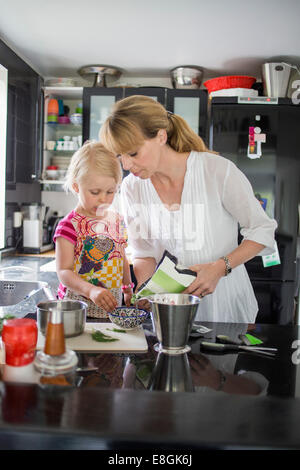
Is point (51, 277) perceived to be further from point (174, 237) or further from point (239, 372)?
point (239, 372)

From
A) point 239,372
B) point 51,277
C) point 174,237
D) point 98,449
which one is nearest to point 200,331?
point 239,372

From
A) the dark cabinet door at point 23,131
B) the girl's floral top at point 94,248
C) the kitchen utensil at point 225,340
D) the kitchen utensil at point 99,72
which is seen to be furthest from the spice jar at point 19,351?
the kitchen utensil at point 99,72

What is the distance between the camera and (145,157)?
1405 mm

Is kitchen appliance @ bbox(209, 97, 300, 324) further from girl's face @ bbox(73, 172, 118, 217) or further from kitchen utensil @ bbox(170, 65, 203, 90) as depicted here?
girl's face @ bbox(73, 172, 118, 217)

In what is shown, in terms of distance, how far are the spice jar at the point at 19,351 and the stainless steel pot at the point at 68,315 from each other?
0.80ft

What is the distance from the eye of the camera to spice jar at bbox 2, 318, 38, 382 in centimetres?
73

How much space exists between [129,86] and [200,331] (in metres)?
2.82

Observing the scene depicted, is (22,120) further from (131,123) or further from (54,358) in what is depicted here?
(54,358)

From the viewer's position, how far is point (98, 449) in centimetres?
Result: 59

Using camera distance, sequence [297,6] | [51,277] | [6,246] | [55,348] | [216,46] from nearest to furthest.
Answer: [55,348] → [297,6] → [51,277] → [216,46] → [6,246]

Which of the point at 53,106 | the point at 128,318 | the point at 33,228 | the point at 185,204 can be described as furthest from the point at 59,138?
the point at 128,318

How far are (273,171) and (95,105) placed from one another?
5.04 feet

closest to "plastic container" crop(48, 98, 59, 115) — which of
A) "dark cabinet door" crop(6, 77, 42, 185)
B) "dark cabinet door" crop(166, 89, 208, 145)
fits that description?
"dark cabinet door" crop(6, 77, 42, 185)

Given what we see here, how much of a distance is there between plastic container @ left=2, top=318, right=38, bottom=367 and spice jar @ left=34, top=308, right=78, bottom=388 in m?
0.03
